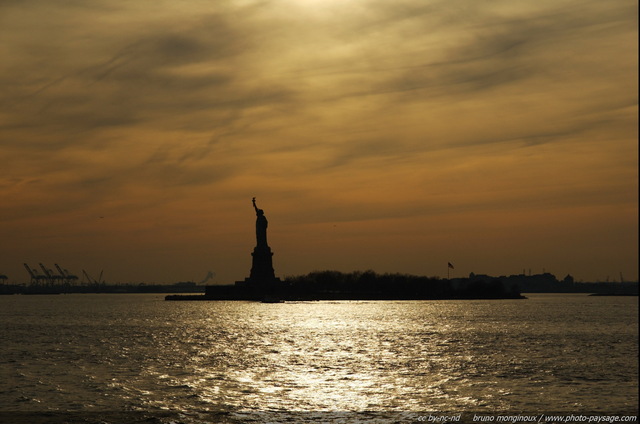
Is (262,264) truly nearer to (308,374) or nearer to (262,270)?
(262,270)

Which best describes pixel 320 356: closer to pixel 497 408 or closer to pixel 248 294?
pixel 497 408

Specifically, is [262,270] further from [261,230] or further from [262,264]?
[261,230]

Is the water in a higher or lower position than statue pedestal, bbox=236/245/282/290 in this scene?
lower

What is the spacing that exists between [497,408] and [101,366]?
88.1 ft

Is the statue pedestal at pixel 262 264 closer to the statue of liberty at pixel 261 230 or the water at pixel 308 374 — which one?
the statue of liberty at pixel 261 230

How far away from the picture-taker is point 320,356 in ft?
199

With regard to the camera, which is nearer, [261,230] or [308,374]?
[308,374]

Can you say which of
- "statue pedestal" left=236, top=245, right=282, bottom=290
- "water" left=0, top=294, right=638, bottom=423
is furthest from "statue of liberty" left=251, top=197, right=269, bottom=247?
"water" left=0, top=294, right=638, bottom=423

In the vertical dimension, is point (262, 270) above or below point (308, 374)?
above

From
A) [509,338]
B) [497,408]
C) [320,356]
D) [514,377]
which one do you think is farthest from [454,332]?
[497,408]

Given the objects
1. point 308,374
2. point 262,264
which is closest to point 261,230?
point 262,264

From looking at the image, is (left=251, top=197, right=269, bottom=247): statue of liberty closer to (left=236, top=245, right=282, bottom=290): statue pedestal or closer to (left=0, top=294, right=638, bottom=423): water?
(left=236, top=245, right=282, bottom=290): statue pedestal

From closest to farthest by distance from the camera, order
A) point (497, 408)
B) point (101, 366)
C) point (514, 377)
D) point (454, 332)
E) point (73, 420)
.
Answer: point (73, 420), point (497, 408), point (514, 377), point (101, 366), point (454, 332)

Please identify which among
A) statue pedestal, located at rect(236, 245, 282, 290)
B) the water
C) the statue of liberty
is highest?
the statue of liberty
